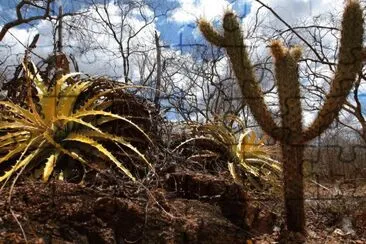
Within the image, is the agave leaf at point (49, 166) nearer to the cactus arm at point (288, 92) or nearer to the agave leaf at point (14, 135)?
the agave leaf at point (14, 135)

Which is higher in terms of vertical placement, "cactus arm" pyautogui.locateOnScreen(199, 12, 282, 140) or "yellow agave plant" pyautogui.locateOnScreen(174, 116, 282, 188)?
"cactus arm" pyautogui.locateOnScreen(199, 12, 282, 140)

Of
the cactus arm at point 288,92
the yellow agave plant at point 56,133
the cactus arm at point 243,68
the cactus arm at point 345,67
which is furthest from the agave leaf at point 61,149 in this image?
the cactus arm at point 345,67

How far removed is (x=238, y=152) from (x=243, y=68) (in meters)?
1.60

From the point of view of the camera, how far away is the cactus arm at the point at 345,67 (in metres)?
3.50

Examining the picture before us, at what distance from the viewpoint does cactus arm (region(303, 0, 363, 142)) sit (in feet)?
11.5

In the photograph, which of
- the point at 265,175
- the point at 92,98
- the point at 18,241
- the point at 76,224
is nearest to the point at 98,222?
the point at 76,224

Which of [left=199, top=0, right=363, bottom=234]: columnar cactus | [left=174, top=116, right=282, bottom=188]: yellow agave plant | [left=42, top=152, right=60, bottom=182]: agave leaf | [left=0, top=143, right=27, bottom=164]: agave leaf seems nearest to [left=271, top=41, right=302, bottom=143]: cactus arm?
[left=199, top=0, right=363, bottom=234]: columnar cactus

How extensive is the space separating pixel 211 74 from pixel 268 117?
10930 millimetres

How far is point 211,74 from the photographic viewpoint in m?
14.6

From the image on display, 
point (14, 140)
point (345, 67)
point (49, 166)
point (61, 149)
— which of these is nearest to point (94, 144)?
point (61, 149)

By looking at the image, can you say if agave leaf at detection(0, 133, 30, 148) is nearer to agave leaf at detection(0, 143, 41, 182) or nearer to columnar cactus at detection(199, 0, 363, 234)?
agave leaf at detection(0, 143, 41, 182)

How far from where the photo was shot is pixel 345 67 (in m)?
3.54

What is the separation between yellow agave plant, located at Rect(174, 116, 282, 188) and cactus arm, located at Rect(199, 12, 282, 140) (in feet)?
3.23

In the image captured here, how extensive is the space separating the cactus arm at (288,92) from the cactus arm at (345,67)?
0.35 ft
